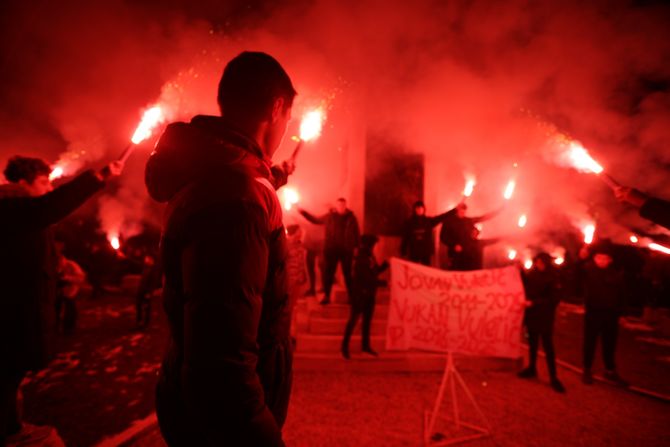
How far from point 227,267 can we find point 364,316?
566cm

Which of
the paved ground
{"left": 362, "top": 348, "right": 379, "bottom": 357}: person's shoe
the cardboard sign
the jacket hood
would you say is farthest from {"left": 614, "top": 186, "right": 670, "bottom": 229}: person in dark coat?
{"left": 362, "top": 348, "right": 379, "bottom": 357}: person's shoe

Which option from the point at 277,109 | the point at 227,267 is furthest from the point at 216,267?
the point at 277,109

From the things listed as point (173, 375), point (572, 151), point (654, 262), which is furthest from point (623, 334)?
point (173, 375)

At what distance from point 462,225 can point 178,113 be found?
6872 mm

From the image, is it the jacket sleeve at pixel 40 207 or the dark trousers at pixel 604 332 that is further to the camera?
the dark trousers at pixel 604 332

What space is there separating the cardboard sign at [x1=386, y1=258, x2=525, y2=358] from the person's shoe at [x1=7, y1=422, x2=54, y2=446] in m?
3.54

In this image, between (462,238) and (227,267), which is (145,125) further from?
(462,238)

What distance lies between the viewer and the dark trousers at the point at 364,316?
20.2ft

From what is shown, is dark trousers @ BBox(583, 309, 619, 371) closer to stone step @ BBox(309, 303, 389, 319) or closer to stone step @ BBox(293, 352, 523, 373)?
stone step @ BBox(293, 352, 523, 373)

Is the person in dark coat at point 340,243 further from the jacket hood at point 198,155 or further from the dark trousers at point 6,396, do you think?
the jacket hood at point 198,155

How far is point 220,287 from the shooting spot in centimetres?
92

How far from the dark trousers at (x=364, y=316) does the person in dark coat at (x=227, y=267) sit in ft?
16.5

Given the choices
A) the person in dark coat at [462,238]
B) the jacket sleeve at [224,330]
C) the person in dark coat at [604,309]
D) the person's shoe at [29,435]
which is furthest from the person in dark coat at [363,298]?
the jacket sleeve at [224,330]

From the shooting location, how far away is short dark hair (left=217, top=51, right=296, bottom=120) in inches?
51.7
